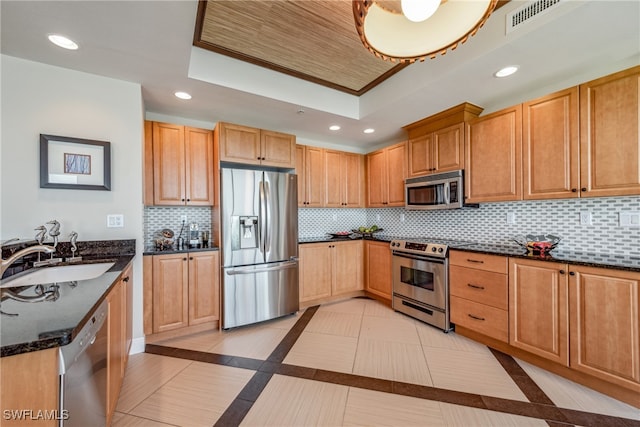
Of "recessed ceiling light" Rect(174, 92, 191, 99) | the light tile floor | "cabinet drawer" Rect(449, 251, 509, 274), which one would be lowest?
the light tile floor

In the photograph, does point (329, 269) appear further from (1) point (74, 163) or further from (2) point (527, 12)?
(2) point (527, 12)

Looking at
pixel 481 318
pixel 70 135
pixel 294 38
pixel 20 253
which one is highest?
pixel 294 38

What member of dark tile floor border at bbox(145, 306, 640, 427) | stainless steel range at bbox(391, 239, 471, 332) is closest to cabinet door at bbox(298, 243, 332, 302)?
stainless steel range at bbox(391, 239, 471, 332)

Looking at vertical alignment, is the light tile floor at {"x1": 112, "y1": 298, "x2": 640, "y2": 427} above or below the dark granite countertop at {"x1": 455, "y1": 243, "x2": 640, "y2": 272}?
below

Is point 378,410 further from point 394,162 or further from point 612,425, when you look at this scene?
point 394,162

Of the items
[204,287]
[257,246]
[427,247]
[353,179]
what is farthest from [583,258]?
[204,287]

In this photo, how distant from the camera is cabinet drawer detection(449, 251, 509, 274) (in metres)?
2.19

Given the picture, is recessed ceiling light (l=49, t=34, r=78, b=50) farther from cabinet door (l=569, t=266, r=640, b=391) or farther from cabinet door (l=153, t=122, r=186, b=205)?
cabinet door (l=569, t=266, r=640, b=391)

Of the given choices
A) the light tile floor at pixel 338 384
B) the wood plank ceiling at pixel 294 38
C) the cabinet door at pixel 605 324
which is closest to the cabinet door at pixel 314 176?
the wood plank ceiling at pixel 294 38

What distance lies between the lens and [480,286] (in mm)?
2359

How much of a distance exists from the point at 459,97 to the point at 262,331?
3175 mm

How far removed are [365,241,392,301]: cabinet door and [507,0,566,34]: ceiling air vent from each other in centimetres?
247

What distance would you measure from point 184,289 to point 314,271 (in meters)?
1.56

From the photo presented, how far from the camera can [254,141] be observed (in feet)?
9.77
